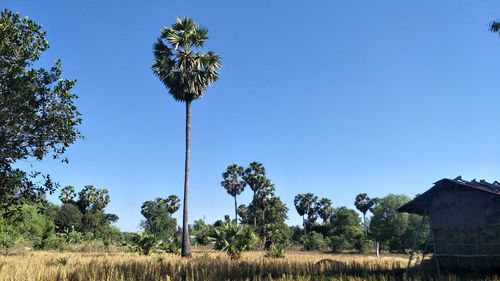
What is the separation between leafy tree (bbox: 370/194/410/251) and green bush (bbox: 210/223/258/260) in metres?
35.5

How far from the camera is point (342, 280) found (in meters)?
12.5

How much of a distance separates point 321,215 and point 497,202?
256ft

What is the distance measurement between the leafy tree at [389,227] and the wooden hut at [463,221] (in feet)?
134

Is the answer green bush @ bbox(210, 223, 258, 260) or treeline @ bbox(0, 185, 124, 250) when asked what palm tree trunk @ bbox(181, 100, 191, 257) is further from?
treeline @ bbox(0, 185, 124, 250)

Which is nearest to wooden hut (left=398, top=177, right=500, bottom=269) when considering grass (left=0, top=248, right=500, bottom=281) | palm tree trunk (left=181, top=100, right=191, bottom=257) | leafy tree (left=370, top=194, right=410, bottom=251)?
grass (left=0, top=248, right=500, bottom=281)

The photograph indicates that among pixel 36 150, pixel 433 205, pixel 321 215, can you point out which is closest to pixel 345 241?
pixel 321 215

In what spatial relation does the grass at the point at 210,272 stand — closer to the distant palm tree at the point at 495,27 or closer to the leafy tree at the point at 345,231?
the distant palm tree at the point at 495,27

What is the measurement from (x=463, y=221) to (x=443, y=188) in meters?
1.62

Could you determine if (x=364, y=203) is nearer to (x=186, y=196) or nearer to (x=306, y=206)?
(x=306, y=206)

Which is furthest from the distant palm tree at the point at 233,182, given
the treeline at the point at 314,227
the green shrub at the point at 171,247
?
the green shrub at the point at 171,247

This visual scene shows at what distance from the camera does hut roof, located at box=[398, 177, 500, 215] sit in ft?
54.6

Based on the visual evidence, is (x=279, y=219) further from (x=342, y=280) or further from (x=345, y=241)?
(x=342, y=280)

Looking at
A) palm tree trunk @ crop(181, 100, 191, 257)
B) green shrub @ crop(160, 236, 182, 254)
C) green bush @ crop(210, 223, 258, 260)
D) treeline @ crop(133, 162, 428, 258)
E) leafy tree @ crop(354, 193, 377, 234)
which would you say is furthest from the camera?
leafy tree @ crop(354, 193, 377, 234)

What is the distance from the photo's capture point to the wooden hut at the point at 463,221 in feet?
52.9
